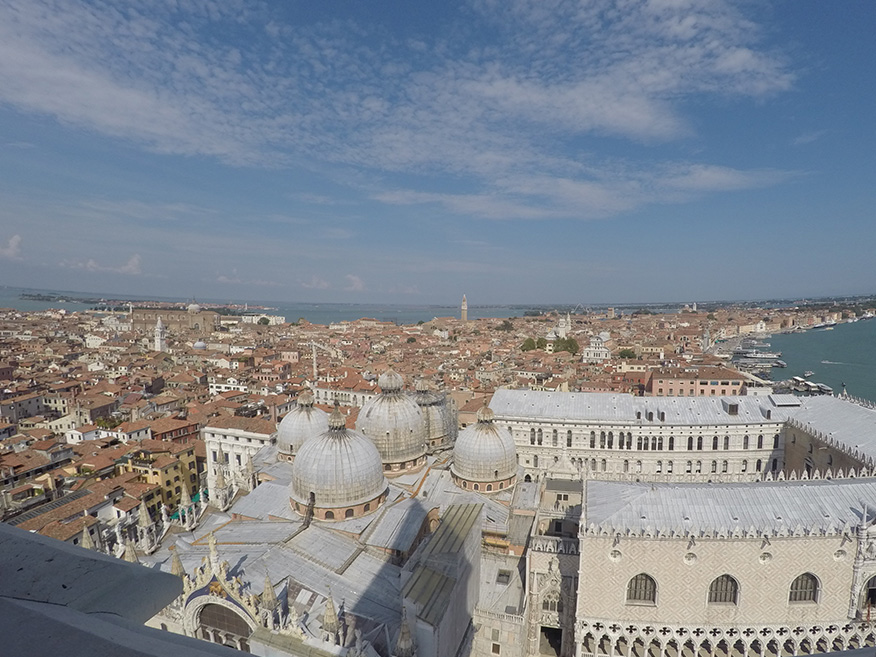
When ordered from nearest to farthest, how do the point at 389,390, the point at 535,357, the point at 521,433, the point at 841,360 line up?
1. the point at 389,390
2. the point at 521,433
3. the point at 535,357
4. the point at 841,360

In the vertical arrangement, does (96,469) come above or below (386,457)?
below

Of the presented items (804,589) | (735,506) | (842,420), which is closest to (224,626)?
(735,506)

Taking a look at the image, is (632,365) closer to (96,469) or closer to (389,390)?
(389,390)

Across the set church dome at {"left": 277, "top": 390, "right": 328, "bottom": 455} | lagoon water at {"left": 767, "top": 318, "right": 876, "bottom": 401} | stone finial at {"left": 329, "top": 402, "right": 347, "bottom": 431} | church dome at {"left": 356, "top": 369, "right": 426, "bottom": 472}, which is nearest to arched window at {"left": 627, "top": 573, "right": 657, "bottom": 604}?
church dome at {"left": 356, "top": 369, "right": 426, "bottom": 472}

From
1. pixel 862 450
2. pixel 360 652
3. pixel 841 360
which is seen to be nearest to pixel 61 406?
pixel 360 652

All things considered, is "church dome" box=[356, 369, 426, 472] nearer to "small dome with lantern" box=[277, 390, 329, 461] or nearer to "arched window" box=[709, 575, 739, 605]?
"small dome with lantern" box=[277, 390, 329, 461]

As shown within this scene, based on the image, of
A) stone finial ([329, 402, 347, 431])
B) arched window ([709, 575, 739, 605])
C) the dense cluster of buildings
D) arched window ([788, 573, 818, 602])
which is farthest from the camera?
stone finial ([329, 402, 347, 431])

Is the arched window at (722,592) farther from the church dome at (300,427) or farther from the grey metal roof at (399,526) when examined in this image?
the church dome at (300,427)
